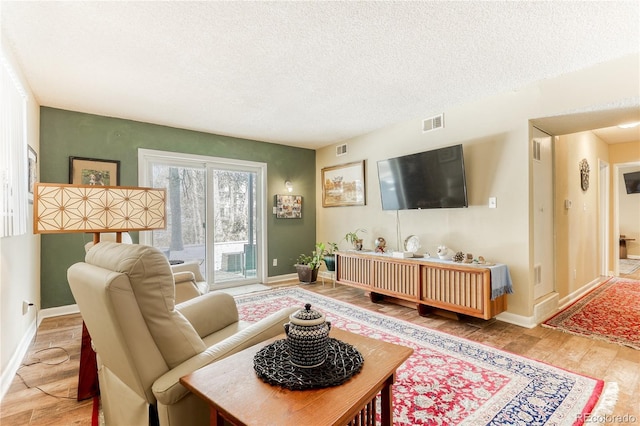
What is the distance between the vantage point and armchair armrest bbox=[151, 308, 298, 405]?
1108 mm

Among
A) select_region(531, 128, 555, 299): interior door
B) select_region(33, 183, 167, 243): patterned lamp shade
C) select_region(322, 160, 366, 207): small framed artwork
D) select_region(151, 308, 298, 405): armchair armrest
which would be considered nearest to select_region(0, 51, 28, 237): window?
select_region(33, 183, 167, 243): patterned lamp shade

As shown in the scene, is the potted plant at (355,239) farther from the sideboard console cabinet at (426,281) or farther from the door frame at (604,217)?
the door frame at (604,217)

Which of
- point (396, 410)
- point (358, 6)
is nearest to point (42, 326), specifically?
point (396, 410)

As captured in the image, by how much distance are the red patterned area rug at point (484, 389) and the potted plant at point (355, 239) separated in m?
1.91

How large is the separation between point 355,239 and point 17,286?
3728 mm

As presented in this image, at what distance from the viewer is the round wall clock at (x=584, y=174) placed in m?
4.40

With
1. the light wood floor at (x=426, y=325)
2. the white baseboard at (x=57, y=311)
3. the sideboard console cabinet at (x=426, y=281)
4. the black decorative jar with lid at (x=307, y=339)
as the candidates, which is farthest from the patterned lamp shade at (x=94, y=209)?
the sideboard console cabinet at (x=426, y=281)

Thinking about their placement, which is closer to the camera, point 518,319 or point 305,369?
point 305,369

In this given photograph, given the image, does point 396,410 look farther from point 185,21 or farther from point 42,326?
point 42,326

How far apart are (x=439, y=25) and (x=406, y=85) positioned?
966 mm

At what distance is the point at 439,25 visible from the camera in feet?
6.92

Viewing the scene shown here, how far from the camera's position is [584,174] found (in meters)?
A: 4.46

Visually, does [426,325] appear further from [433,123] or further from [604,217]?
[604,217]

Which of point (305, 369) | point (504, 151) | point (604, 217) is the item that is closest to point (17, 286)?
point (305, 369)
